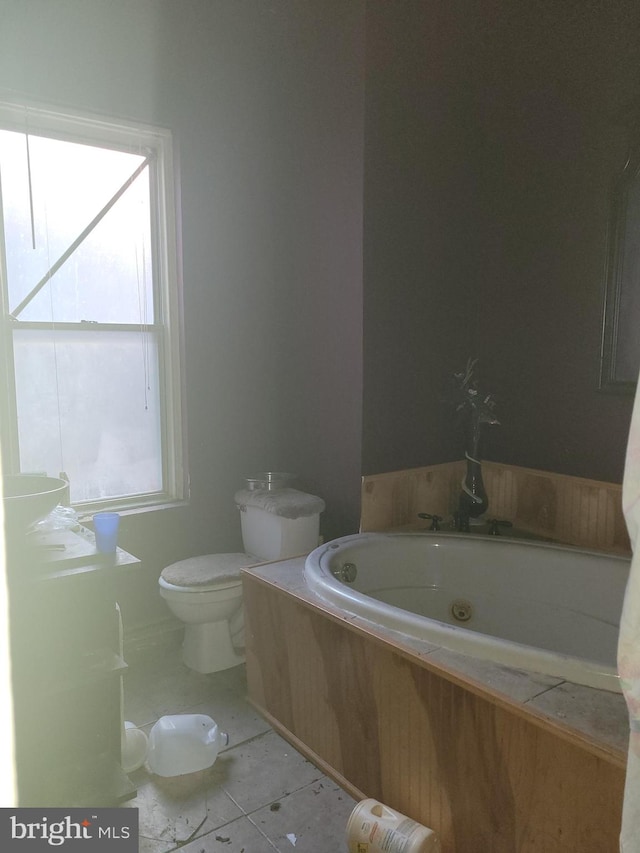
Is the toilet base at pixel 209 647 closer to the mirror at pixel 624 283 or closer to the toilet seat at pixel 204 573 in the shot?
the toilet seat at pixel 204 573

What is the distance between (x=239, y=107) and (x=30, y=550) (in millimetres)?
2184

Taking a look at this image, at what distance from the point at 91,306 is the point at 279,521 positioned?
1.21 m

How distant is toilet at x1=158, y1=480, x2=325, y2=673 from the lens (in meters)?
2.42

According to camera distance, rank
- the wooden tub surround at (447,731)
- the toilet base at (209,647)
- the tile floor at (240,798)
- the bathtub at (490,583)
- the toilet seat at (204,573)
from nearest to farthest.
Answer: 1. the wooden tub surround at (447,731)
2. the tile floor at (240,798)
3. the bathtub at (490,583)
4. the toilet seat at (204,573)
5. the toilet base at (209,647)

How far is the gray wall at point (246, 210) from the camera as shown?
2479mm

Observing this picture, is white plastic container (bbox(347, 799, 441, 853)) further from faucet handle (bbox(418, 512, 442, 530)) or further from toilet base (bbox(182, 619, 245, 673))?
faucet handle (bbox(418, 512, 442, 530))

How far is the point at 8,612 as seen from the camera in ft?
5.32

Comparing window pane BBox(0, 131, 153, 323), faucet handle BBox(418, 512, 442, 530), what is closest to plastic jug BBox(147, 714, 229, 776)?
faucet handle BBox(418, 512, 442, 530)

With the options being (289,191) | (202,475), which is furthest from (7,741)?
(289,191)

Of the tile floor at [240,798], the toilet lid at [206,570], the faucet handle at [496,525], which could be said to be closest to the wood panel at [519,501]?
the faucet handle at [496,525]

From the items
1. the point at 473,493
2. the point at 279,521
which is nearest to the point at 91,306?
the point at 279,521

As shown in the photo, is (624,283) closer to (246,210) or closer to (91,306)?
(246,210)

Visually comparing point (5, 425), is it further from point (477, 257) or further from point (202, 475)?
point (477, 257)

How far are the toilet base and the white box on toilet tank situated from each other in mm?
351
